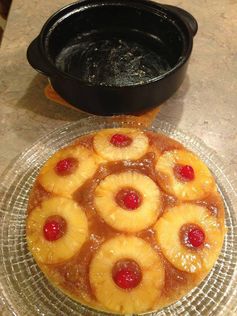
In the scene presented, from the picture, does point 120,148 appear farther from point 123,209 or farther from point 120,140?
point 123,209

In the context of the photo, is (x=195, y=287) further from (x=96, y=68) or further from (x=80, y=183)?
(x=96, y=68)

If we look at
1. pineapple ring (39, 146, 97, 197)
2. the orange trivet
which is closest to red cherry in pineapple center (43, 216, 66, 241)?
pineapple ring (39, 146, 97, 197)

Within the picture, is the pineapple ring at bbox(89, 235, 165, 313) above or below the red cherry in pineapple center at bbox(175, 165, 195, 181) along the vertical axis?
below

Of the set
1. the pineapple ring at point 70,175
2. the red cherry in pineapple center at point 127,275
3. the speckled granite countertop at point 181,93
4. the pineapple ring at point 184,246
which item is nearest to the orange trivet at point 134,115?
the speckled granite countertop at point 181,93

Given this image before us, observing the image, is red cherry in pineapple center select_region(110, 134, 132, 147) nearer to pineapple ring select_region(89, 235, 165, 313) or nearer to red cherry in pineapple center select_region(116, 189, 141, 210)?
red cherry in pineapple center select_region(116, 189, 141, 210)

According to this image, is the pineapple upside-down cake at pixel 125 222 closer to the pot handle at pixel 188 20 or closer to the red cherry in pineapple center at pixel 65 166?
the red cherry in pineapple center at pixel 65 166

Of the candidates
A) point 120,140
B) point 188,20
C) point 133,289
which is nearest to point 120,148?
point 120,140
